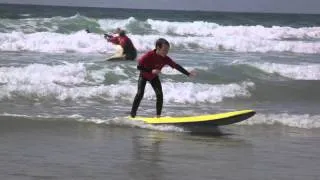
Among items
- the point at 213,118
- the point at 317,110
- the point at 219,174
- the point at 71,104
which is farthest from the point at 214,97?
the point at 219,174

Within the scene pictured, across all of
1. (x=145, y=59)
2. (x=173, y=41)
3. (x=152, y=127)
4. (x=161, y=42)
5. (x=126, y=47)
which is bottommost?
(x=152, y=127)

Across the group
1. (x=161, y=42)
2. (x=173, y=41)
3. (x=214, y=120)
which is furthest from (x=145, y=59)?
(x=173, y=41)

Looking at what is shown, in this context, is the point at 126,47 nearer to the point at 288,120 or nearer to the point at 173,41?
the point at 173,41

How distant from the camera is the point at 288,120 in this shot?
10.4 metres

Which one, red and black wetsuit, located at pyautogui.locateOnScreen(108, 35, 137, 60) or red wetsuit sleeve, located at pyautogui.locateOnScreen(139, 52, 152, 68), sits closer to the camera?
red wetsuit sleeve, located at pyautogui.locateOnScreen(139, 52, 152, 68)

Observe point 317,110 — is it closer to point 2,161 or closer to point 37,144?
point 37,144

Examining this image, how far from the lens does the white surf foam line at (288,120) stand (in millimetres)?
10156

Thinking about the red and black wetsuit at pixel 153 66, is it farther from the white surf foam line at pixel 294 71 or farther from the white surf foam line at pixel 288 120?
the white surf foam line at pixel 294 71

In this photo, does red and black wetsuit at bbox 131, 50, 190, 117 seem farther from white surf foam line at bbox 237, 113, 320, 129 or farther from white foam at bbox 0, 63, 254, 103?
white foam at bbox 0, 63, 254, 103

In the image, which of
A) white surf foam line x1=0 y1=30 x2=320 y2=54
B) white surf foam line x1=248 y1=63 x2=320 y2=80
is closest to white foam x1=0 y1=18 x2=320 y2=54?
white surf foam line x1=0 y1=30 x2=320 y2=54

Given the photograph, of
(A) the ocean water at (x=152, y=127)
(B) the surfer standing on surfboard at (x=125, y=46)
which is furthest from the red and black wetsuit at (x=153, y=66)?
(B) the surfer standing on surfboard at (x=125, y=46)

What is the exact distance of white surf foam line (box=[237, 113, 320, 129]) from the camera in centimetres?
1016

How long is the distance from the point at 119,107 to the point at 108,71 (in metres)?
4.09

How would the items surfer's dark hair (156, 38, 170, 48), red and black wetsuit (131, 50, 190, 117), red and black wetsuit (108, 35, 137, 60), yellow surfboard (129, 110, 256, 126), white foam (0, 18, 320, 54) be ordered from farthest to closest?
1. white foam (0, 18, 320, 54)
2. red and black wetsuit (108, 35, 137, 60)
3. red and black wetsuit (131, 50, 190, 117)
4. surfer's dark hair (156, 38, 170, 48)
5. yellow surfboard (129, 110, 256, 126)
